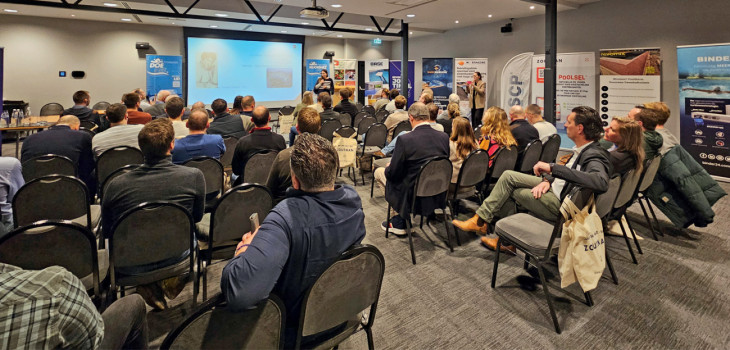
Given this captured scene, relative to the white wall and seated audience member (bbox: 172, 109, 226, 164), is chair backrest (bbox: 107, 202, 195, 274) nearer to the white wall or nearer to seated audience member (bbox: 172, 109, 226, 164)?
seated audience member (bbox: 172, 109, 226, 164)

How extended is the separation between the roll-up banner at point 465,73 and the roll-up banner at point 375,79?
9.39 feet

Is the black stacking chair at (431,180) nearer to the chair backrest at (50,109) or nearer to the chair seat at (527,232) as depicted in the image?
the chair seat at (527,232)

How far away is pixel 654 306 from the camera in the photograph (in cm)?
253

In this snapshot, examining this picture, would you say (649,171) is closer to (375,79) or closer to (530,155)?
(530,155)

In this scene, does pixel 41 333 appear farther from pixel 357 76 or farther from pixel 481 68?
pixel 357 76

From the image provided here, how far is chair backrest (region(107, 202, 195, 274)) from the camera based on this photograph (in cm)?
189

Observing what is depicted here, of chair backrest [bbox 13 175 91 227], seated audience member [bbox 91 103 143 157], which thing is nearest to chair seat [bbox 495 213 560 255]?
chair backrest [bbox 13 175 91 227]

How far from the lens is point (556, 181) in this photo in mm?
2777

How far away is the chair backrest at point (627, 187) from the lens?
9.35 feet

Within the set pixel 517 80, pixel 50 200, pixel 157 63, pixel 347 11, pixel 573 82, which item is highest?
pixel 347 11

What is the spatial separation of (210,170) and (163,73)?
30.9ft

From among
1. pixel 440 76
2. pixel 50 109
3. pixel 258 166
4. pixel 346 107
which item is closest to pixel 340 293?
pixel 258 166

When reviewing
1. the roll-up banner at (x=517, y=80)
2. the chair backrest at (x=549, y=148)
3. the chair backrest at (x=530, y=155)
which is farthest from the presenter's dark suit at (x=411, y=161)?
the roll-up banner at (x=517, y=80)

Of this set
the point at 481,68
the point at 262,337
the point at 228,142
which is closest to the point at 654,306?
the point at 262,337
